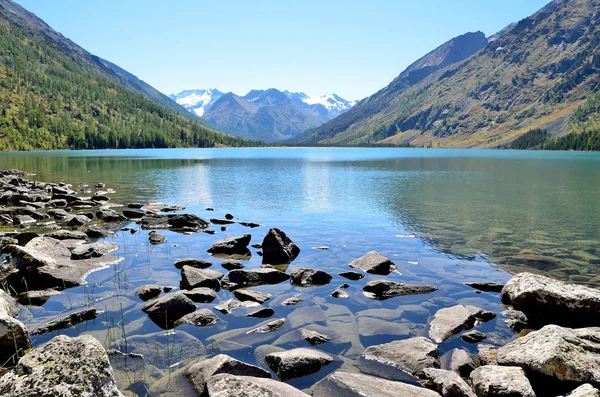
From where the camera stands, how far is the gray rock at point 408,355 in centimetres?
1195

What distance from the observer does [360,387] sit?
10.7m

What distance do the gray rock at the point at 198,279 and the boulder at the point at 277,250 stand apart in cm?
481

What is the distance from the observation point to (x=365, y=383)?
10852 millimetres

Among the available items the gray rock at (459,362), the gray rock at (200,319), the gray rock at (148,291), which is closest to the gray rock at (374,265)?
the gray rock at (459,362)

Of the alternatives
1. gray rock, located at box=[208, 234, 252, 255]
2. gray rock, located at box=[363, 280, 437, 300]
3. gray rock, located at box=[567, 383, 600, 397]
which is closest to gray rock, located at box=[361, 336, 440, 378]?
gray rock, located at box=[567, 383, 600, 397]

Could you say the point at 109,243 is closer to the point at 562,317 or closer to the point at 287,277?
the point at 287,277

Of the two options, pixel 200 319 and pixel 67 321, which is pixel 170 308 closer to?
pixel 200 319

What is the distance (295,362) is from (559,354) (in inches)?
274

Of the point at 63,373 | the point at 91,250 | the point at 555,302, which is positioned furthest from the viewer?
the point at 91,250

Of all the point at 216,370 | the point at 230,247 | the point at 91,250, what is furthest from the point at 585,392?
the point at 91,250

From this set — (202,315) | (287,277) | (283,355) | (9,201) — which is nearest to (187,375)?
(283,355)

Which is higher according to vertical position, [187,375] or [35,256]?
[35,256]

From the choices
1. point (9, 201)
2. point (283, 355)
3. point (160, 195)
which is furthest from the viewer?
point (160, 195)

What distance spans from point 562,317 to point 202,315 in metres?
13.0
